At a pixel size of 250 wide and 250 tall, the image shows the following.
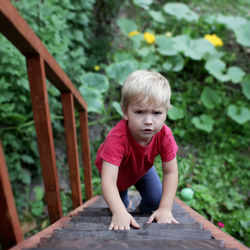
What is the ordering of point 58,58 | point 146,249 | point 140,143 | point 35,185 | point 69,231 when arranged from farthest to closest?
point 35,185 → point 58,58 → point 140,143 → point 69,231 → point 146,249

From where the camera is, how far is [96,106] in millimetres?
3355

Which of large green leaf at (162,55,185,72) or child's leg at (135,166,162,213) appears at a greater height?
large green leaf at (162,55,185,72)

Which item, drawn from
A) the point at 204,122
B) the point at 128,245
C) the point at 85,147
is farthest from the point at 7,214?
the point at 204,122

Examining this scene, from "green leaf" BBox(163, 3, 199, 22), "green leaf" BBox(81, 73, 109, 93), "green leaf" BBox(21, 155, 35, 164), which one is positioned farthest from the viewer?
"green leaf" BBox(163, 3, 199, 22)

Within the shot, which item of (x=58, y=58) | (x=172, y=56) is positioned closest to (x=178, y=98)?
(x=172, y=56)

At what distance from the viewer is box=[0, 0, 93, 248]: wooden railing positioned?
0.84 meters

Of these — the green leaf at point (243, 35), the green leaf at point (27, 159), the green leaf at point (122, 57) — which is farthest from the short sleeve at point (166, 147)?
the green leaf at point (243, 35)

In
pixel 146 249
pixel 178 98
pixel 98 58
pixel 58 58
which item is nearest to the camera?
pixel 146 249

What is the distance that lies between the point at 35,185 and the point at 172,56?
280 cm

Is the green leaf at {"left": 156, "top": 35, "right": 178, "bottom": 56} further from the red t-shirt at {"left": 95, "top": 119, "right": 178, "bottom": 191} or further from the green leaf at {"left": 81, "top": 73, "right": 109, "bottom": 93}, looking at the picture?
the red t-shirt at {"left": 95, "top": 119, "right": 178, "bottom": 191}

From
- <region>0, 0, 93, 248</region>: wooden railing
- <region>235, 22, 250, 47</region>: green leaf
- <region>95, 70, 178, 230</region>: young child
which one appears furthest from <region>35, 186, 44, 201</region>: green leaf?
<region>235, 22, 250, 47</region>: green leaf

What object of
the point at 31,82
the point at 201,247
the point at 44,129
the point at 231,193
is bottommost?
the point at 231,193

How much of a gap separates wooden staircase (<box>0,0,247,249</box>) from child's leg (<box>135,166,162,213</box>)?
191mm

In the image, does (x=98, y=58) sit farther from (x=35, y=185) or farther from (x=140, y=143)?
(x=140, y=143)
